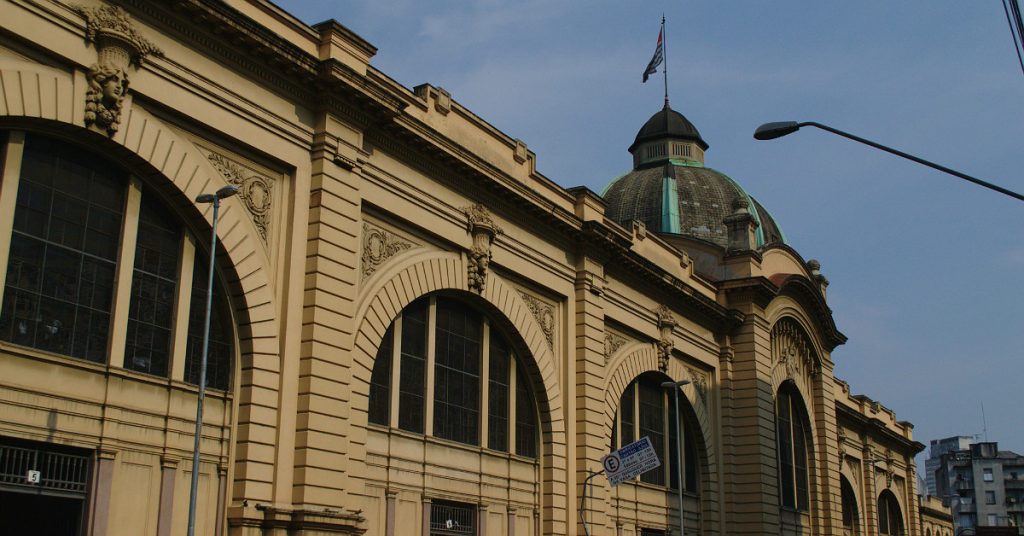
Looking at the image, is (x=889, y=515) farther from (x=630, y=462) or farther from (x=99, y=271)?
(x=99, y=271)

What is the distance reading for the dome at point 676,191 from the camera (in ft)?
179

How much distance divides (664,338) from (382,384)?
603 inches

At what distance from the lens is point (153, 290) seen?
20.5 meters

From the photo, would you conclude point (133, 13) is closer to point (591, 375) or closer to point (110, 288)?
point (110, 288)

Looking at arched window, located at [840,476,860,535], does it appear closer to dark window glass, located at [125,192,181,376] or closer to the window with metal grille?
the window with metal grille

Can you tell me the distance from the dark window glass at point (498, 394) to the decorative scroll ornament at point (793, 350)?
1886cm

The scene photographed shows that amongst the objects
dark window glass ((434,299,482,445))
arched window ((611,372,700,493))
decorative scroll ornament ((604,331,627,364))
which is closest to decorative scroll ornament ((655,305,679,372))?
arched window ((611,372,700,493))

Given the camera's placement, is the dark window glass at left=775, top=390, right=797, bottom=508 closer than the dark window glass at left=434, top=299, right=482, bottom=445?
No

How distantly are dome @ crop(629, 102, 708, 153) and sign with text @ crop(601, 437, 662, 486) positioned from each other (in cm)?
3232

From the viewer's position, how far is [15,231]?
18281 mm

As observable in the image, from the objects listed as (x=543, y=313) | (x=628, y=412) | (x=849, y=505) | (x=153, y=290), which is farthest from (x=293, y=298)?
(x=849, y=505)

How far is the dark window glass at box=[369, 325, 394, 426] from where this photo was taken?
25.4 metres

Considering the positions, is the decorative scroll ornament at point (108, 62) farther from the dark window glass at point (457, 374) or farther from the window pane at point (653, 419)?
the window pane at point (653, 419)

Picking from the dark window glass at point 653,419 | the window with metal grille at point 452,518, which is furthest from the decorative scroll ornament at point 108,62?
the dark window glass at point 653,419
